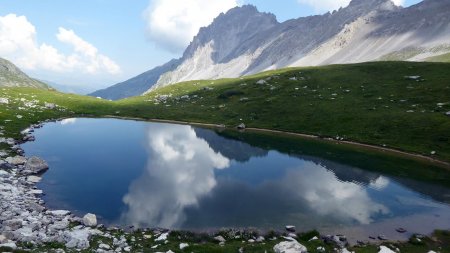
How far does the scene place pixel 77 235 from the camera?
3391 cm

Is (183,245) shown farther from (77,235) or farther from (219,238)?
(77,235)

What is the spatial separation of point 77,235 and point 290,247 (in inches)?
762

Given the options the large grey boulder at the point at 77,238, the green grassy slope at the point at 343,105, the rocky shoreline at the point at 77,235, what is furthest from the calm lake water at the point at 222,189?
the green grassy slope at the point at 343,105

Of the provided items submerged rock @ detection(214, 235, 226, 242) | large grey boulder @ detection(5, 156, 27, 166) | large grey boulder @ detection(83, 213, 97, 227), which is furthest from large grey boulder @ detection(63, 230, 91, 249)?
large grey boulder @ detection(5, 156, 27, 166)

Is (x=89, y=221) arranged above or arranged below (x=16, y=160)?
below

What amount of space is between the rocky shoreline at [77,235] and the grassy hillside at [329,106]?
2031 inches

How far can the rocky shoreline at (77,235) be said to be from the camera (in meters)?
31.1

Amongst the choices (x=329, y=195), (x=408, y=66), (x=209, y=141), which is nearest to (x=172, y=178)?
(x=329, y=195)

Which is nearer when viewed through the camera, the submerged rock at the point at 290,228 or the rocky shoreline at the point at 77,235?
the rocky shoreline at the point at 77,235

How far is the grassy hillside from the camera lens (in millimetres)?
93312

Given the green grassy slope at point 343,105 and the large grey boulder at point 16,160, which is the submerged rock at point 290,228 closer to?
the large grey boulder at point 16,160

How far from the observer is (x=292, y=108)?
125m

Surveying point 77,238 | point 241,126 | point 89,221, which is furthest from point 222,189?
point 241,126

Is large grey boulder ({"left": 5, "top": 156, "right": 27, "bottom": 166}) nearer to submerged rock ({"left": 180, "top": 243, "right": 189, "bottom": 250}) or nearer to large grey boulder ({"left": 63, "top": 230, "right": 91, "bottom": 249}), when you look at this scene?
large grey boulder ({"left": 63, "top": 230, "right": 91, "bottom": 249})
